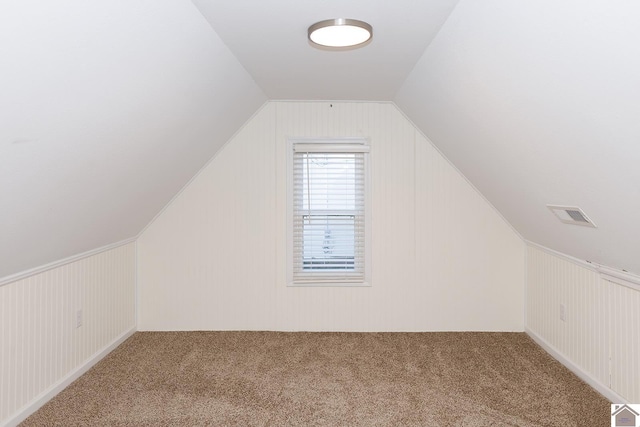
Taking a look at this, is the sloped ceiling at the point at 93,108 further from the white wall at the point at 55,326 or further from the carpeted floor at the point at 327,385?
the carpeted floor at the point at 327,385

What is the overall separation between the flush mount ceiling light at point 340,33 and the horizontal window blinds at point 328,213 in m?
1.80

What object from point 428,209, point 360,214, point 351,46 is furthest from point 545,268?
point 351,46

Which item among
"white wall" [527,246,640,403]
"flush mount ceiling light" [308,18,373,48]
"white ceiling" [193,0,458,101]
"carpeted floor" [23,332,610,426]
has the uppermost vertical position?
"white ceiling" [193,0,458,101]

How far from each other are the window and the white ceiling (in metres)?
0.65

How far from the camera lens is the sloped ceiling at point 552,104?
4.75 feet

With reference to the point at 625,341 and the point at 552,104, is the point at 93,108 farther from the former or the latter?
the point at 625,341

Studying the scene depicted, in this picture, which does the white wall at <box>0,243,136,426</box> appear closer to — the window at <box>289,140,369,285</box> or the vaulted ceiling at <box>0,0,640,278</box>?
the vaulted ceiling at <box>0,0,640,278</box>

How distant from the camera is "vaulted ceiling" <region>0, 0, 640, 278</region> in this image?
1495 mm

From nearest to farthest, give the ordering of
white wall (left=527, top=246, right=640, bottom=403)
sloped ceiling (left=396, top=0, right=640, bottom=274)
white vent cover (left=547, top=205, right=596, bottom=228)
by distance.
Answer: sloped ceiling (left=396, top=0, right=640, bottom=274) → white vent cover (left=547, top=205, right=596, bottom=228) → white wall (left=527, top=246, right=640, bottom=403)

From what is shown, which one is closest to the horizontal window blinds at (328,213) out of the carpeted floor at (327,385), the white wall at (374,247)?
the white wall at (374,247)

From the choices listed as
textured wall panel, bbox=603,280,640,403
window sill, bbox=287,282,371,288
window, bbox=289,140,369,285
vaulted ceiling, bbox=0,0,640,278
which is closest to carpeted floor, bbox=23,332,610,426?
textured wall panel, bbox=603,280,640,403

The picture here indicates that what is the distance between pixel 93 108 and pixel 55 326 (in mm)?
1657

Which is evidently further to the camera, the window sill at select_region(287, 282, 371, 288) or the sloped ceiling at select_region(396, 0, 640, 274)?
the window sill at select_region(287, 282, 371, 288)

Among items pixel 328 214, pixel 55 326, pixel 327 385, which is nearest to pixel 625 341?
pixel 327 385
